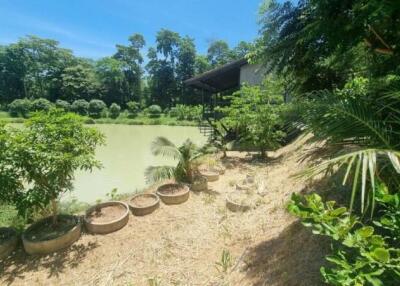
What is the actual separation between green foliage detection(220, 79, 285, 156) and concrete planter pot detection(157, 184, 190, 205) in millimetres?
3628

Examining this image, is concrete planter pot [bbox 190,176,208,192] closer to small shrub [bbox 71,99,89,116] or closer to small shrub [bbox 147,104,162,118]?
small shrub [bbox 147,104,162,118]

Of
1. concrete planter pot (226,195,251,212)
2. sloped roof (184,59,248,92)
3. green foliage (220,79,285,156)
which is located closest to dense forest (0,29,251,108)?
sloped roof (184,59,248,92)

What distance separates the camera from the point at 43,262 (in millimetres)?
4059

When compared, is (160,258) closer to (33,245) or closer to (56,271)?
(56,271)

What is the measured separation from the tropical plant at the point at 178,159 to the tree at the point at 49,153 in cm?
191

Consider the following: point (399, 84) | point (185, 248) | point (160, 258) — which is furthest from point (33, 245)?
point (399, 84)

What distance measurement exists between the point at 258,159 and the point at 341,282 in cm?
794

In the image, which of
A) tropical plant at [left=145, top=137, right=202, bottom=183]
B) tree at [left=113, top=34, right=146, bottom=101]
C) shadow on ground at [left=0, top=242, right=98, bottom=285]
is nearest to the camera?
shadow on ground at [left=0, top=242, right=98, bottom=285]

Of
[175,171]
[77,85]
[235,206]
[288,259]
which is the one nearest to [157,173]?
[175,171]

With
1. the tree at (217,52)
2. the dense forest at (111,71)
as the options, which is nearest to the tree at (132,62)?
the dense forest at (111,71)

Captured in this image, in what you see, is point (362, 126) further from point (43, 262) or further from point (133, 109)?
point (133, 109)

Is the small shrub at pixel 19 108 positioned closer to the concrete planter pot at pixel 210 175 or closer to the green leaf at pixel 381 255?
the concrete planter pot at pixel 210 175

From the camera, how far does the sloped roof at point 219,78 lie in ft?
42.7

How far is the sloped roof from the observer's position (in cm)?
1302
